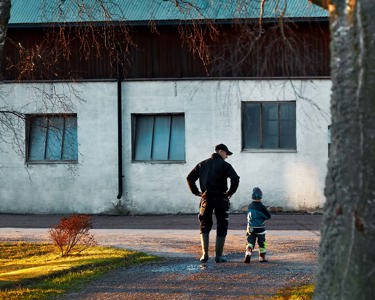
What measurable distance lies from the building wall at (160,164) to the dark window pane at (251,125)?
263 mm

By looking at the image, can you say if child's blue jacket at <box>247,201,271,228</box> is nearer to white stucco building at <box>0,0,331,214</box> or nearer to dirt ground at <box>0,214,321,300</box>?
dirt ground at <box>0,214,321,300</box>

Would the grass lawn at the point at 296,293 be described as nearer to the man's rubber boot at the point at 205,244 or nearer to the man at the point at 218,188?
the man at the point at 218,188

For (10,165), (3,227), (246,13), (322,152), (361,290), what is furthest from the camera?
(10,165)

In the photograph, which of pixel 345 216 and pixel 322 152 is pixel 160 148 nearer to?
pixel 322 152

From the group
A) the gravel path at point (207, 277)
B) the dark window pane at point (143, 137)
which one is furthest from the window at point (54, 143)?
the gravel path at point (207, 277)

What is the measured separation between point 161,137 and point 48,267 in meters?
14.0

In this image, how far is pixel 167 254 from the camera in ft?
55.0

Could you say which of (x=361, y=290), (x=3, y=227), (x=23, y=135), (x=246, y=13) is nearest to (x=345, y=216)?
(x=361, y=290)

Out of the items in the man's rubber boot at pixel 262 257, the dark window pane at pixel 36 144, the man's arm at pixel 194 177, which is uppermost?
the dark window pane at pixel 36 144

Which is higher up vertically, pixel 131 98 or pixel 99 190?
pixel 131 98

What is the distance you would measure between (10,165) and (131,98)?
4.11 m

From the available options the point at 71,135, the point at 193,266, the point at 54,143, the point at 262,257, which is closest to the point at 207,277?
the point at 193,266

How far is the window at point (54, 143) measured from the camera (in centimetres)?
2889

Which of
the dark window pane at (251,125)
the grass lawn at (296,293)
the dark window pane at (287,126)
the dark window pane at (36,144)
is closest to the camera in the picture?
the grass lawn at (296,293)
